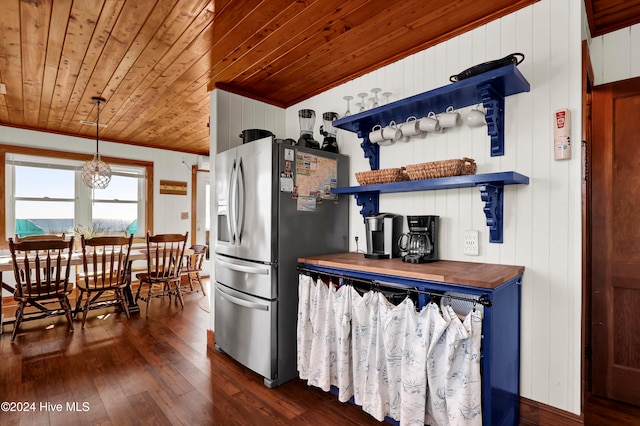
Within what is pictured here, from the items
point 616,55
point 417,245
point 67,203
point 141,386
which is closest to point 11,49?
point 141,386

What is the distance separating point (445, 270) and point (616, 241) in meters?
1.32

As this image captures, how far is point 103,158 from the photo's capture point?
5316 mm

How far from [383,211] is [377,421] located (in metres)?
1.41

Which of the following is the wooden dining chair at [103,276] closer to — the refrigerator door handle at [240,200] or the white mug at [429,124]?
the refrigerator door handle at [240,200]

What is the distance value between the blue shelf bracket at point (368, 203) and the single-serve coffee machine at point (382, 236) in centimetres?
26

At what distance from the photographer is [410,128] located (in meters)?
2.29

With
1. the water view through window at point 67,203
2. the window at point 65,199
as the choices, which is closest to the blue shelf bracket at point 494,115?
the water view through window at point 67,203

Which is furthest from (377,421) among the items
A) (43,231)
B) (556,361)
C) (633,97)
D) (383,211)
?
(43,231)

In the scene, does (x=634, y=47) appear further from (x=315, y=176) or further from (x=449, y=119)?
(x=315, y=176)

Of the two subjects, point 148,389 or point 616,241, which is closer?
point 616,241

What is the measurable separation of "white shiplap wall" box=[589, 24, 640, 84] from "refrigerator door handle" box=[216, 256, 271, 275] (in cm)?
253

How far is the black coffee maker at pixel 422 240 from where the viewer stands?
83.3 inches

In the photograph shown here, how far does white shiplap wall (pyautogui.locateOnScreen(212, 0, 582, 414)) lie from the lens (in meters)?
1.77

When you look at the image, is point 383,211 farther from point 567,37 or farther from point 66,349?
point 66,349
